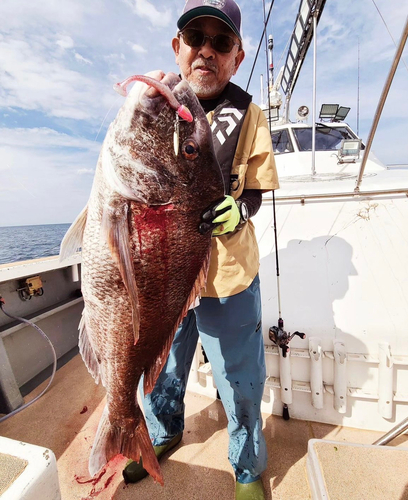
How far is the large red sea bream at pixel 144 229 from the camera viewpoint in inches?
50.9

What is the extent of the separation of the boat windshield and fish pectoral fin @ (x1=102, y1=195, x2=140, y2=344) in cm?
649

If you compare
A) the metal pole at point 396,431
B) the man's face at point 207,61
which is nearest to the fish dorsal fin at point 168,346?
the man's face at point 207,61

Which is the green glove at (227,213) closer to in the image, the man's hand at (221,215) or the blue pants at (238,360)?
the man's hand at (221,215)

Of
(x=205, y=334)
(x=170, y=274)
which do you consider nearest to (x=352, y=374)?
(x=205, y=334)

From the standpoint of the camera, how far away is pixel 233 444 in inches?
81.4

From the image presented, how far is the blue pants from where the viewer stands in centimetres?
186

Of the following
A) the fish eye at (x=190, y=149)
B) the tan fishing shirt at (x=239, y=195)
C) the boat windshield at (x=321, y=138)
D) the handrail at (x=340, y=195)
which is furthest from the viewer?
the boat windshield at (x=321, y=138)

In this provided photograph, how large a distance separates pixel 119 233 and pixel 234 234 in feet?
2.64

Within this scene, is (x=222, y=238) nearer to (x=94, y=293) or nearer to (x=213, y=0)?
(x=94, y=293)

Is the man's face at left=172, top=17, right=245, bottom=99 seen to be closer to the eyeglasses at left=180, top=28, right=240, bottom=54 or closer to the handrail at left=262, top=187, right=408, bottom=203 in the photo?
the eyeglasses at left=180, top=28, right=240, bottom=54

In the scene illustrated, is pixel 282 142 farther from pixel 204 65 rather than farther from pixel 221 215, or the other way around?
pixel 221 215

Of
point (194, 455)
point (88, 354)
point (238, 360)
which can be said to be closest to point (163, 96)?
point (88, 354)

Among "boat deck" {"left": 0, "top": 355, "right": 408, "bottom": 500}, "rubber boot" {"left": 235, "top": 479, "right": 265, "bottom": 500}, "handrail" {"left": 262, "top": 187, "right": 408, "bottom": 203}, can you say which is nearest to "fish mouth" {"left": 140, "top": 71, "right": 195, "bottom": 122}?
"boat deck" {"left": 0, "top": 355, "right": 408, "bottom": 500}

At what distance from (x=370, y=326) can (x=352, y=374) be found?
0.45m
